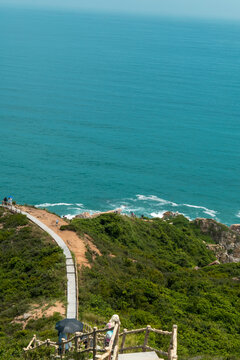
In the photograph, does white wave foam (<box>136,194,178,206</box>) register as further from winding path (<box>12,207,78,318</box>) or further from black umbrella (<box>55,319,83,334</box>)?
black umbrella (<box>55,319,83,334</box>)

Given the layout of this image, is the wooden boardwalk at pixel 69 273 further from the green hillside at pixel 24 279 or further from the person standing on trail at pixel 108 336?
the person standing on trail at pixel 108 336

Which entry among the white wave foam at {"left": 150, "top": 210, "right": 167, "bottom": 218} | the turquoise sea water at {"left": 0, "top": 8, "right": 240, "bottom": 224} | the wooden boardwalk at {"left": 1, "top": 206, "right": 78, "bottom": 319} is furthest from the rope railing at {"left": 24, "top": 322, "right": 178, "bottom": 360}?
the turquoise sea water at {"left": 0, "top": 8, "right": 240, "bottom": 224}

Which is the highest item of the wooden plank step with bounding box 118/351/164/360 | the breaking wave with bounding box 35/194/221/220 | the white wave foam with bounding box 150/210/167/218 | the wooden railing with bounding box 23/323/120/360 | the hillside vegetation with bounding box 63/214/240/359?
the breaking wave with bounding box 35/194/221/220

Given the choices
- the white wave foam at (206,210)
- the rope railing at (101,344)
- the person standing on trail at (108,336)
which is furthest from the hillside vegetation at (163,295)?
the white wave foam at (206,210)

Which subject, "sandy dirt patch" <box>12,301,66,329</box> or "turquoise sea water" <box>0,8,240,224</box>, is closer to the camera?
"sandy dirt patch" <box>12,301,66,329</box>

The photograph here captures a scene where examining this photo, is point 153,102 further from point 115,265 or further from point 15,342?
point 15,342

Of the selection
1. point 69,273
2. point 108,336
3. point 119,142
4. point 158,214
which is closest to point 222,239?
point 158,214
